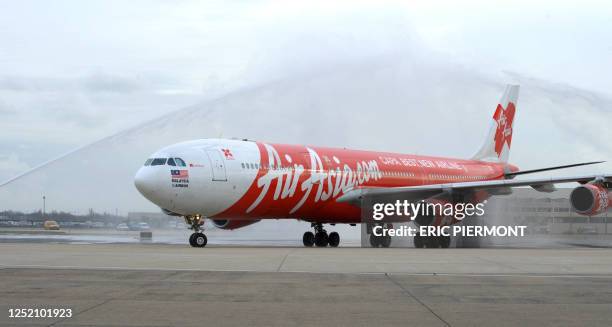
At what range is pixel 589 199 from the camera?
2711 cm

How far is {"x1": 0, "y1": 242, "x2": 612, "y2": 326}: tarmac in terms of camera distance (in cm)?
784

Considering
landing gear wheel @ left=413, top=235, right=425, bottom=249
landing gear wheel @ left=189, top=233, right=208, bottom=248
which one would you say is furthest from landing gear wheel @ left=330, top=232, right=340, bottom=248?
landing gear wheel @ left=189, top=233, right=208, bottom=248

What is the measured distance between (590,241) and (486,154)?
831 centimetres

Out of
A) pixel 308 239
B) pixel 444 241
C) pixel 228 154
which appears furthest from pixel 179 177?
pixel 444 241

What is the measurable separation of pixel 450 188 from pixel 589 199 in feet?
15.8

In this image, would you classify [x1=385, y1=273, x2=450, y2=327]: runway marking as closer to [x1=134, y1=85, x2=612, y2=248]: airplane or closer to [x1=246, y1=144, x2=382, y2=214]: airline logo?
[x1=134, y1=85, x2=612, y2=248]: airplane

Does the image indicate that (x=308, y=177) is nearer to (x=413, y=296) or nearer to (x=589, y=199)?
(x=589, y=199)

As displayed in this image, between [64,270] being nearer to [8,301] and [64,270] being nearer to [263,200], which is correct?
[8,301]

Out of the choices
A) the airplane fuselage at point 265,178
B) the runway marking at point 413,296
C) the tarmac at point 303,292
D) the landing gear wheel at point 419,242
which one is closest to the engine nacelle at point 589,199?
the landing gear wheel at point 419,242

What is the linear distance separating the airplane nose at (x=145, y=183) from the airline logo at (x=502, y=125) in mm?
21197

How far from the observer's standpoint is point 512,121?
40062mm

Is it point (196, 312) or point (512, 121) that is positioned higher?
point (512, 121)

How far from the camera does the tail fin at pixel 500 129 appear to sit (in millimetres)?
38938

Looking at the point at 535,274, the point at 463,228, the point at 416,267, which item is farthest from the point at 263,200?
the point at 535,274
